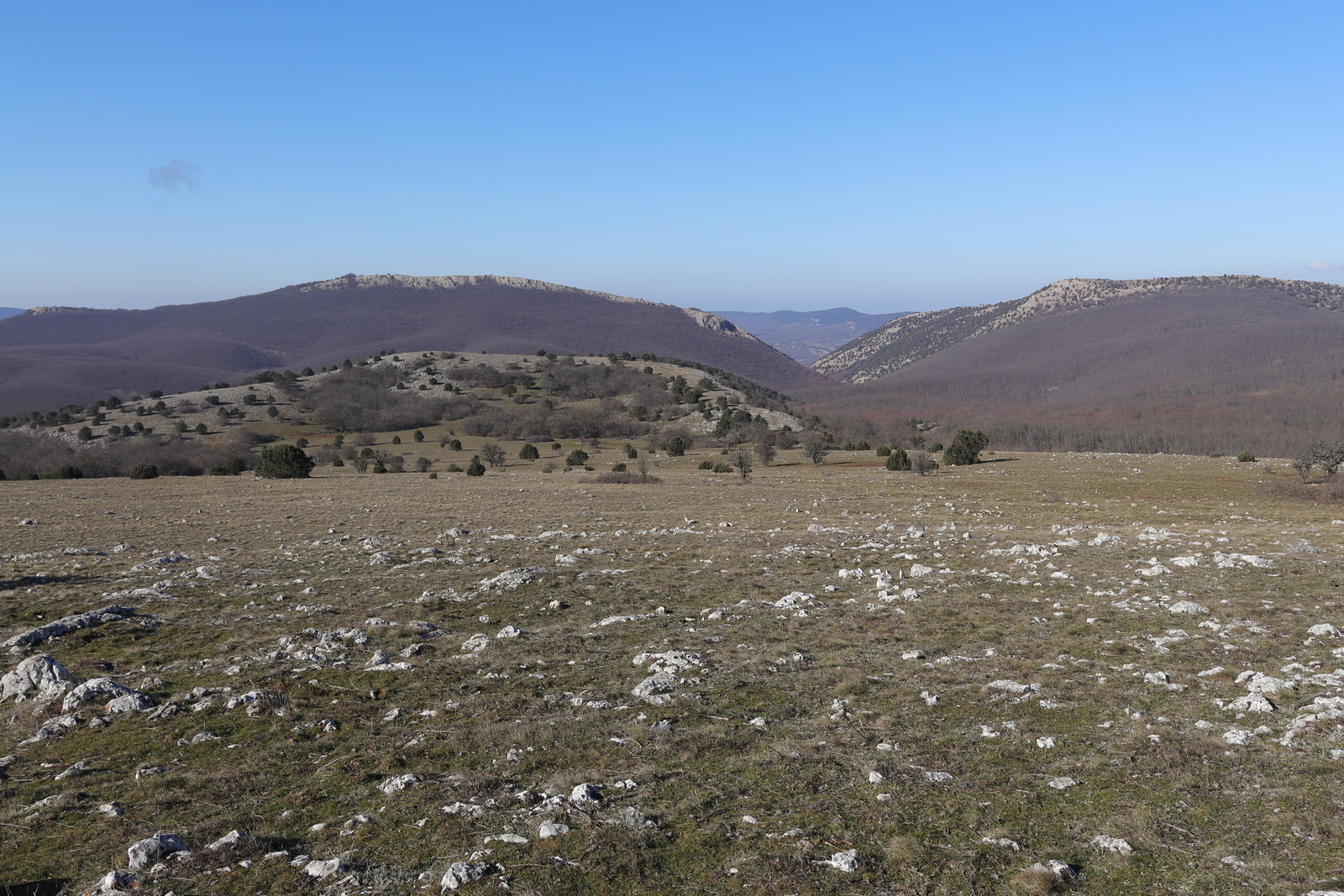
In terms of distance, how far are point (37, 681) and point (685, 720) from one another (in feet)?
28.1

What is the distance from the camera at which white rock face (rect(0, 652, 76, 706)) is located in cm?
904

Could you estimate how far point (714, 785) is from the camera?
645 centimetres

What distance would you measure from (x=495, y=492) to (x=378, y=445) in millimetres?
66386

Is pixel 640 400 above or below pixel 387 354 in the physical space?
below

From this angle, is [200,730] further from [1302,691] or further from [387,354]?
[387,354]

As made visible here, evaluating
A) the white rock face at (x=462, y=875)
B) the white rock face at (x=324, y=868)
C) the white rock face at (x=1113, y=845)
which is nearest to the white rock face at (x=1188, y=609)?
the white rock face at (x=1113, y=845)

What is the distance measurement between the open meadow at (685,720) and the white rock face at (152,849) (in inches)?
2.3

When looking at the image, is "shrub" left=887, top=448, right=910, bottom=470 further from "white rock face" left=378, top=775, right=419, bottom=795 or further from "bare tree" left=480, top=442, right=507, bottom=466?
"white rock face" left=378, top=775, right=419, bottom=795

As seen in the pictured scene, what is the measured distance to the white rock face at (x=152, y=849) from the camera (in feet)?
17.6

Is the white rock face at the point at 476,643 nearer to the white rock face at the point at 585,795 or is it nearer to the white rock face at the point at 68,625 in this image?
the white rock face at the point at 585,795

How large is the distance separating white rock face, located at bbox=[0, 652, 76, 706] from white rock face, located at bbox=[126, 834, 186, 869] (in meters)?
4.99

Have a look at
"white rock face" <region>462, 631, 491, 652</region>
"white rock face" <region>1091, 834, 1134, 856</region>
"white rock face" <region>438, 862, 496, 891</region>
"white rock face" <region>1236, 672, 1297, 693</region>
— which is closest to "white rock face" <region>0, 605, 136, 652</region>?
"white rock face" <region>462, 631, 491, 652</region>

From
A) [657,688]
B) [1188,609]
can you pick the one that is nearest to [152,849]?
[657,688]

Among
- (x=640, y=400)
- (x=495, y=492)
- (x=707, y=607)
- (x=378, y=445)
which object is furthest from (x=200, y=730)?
(x=640, y=400)
